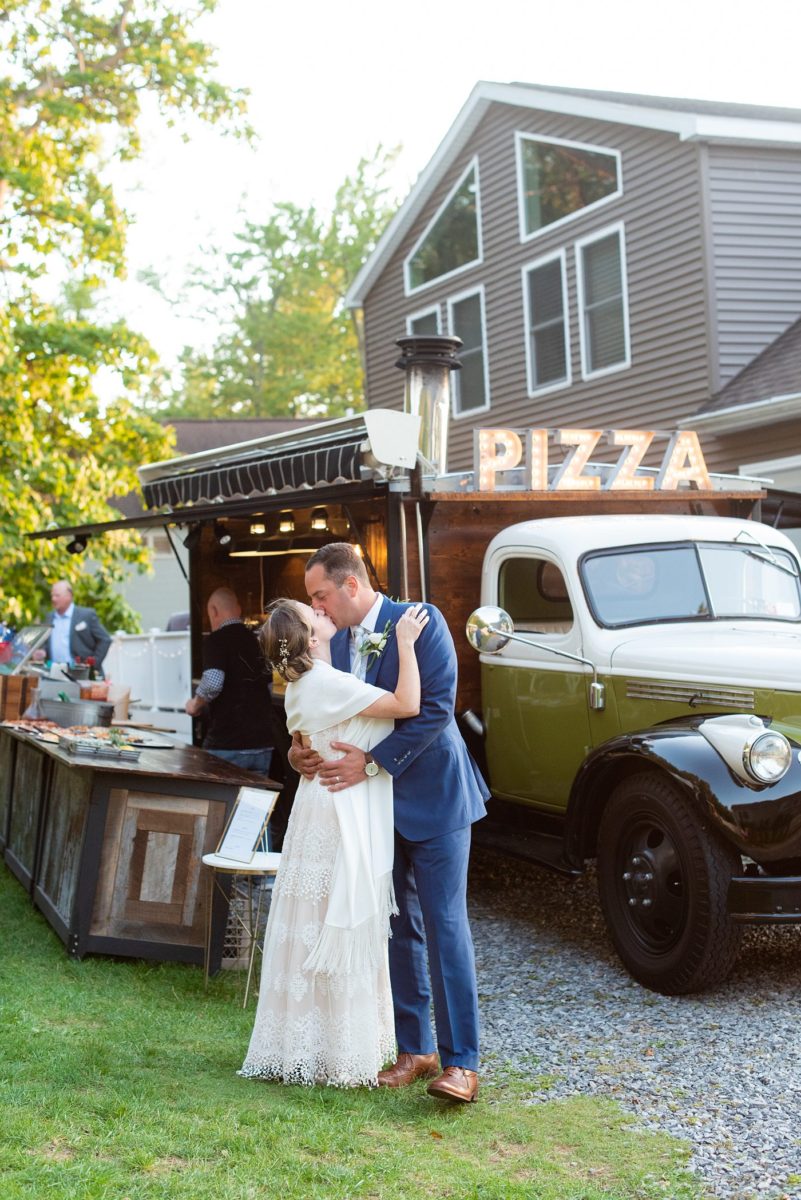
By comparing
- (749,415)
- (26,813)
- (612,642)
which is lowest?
(26,813)

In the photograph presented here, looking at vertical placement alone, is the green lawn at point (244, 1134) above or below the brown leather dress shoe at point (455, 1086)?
below

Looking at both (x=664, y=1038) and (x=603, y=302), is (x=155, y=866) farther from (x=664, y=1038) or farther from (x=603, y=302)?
(x=603, y=302)

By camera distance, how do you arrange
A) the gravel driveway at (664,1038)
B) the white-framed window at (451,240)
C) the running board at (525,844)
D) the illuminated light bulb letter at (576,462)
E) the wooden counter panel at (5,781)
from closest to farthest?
the gravel driveway at (664,1038) < the running board at (525,844) < the illuminated light bulb letter at (576,462) < the wooden counter panel at (5,781) < the white-framed window at (451,240)

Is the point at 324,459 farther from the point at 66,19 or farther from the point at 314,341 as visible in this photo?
the point at 314,341

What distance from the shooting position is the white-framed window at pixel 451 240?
1738 cm

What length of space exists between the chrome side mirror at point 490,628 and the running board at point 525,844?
1010mm

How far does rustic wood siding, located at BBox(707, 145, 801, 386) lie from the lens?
13.5 m

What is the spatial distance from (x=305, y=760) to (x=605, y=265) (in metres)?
12.0

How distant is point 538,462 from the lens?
7.32 metres

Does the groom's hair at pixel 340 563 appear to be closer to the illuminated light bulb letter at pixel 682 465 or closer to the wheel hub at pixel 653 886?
the wheel hub at pixel 653 886

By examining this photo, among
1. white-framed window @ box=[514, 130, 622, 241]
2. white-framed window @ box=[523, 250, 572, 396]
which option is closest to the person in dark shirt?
white-framed window @ box=[523, 250, 572, 396]

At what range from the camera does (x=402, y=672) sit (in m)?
4.25

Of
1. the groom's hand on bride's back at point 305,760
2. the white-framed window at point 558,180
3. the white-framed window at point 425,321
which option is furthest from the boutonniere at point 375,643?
the white-framed window at point 425,321

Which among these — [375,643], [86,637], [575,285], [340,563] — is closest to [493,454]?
[340,563]
